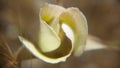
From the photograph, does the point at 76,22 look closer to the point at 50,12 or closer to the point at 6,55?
the point at 50,12

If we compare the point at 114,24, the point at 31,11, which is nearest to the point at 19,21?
the point at 31,11

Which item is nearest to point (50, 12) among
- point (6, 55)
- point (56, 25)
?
point (56, 25)

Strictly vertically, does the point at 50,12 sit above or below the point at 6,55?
above

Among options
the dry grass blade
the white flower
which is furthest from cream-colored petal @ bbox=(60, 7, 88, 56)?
the dry grass blade

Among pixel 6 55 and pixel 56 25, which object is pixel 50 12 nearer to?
pixel 56 25

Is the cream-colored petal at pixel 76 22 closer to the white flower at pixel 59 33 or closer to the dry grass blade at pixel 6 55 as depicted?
the white flower at pixel 59 33

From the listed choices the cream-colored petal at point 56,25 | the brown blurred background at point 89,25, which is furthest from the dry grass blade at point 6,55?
the cream-colored petal at point 56,25

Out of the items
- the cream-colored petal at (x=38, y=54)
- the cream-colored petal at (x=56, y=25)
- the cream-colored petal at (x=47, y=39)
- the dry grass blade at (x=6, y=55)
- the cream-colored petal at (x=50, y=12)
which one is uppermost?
the cream-colored petal at (x=50, y=12)
